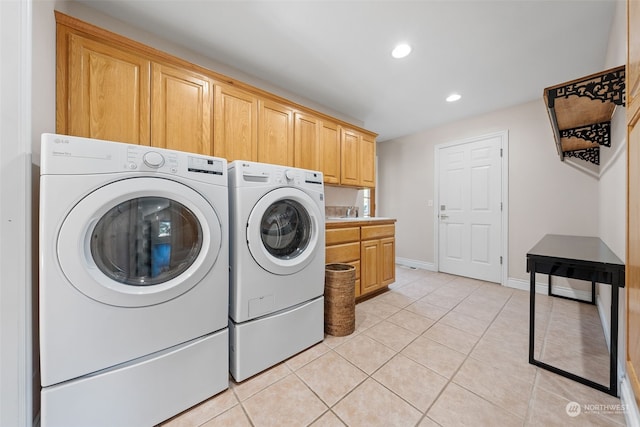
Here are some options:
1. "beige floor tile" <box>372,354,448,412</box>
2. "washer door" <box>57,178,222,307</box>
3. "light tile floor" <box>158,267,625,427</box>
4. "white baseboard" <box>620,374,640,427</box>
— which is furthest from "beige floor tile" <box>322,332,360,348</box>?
"white baseboard" <box>620,374,640,427</box>

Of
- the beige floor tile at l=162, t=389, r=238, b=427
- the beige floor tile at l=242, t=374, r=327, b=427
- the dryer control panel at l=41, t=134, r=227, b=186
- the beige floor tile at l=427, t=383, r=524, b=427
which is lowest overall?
the beige floor tile at l=162, t=389, r=238, b=427

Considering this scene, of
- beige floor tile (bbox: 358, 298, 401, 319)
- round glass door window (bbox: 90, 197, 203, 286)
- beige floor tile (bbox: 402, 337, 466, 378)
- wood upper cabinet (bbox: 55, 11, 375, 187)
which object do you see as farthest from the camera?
beige floor tile (bbox: 358, 298, 401, 319)

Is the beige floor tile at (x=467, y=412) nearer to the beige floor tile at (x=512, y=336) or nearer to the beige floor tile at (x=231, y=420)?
the beige floor tile at (x=512, y=336)

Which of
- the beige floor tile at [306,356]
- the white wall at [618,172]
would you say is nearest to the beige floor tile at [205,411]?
the beige floor tile at [306,356]

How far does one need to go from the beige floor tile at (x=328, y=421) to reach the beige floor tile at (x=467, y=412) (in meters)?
0.42

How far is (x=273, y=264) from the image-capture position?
1348mm

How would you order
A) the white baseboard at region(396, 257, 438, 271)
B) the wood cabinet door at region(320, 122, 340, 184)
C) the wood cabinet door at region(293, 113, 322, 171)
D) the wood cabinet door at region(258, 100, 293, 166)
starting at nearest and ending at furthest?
the wood cabinet door at region(258, 100, 293, 166) → the wood cabinet door at region(293, 113, 322, 171) → the wood cabinet door at region(320, 122, 340, 184) → the white baseboard at region(396, 257, 438, 271)

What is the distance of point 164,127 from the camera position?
59.8 inches

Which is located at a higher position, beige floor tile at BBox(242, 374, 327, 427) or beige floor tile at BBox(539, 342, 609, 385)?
beige floor tile at BBox(539, 342, 609, 385)

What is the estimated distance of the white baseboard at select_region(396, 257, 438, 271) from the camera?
355 centimetres

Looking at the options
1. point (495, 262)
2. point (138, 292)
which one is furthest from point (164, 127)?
point (495, 262)

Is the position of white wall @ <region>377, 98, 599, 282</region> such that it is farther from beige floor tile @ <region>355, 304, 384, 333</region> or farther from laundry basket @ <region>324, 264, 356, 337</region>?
laundry basket @ <region>324, 264, 356, 337</region>

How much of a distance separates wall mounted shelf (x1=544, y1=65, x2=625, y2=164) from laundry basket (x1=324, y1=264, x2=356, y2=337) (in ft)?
5.34

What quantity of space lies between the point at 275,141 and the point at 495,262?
3046mm
